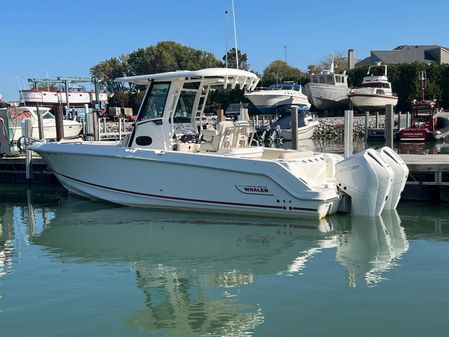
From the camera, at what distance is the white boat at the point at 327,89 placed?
40.2 metres

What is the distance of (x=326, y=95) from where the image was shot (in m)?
40.5

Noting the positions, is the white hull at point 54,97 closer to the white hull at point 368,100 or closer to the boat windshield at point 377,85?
the white hull at point 368,100

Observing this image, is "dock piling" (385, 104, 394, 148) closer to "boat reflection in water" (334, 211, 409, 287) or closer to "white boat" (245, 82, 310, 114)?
"boat reflection in water" (334, 211, 409, 287)

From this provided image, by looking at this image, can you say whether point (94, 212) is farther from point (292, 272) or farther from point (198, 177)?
point (292, 272)

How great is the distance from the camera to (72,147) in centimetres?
1219

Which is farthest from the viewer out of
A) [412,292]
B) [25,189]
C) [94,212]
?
[25,189]

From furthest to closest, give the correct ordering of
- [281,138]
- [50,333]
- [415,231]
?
[281,138], [415,231], [50,333]

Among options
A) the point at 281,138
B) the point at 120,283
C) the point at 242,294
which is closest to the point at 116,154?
the point at 120,283

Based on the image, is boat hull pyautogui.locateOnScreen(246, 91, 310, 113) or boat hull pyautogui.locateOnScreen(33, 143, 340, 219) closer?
boat hull pyautogui.locateOnScreen(33, 143, 340, 219)

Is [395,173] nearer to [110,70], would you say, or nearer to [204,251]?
[204,251]

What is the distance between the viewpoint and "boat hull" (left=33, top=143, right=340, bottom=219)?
10070 mm

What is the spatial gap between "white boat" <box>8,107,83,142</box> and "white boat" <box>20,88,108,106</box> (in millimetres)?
21575

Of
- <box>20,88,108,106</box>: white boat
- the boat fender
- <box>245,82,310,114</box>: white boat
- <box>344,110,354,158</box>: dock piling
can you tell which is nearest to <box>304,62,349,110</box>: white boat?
<box>245,82,310,114</box>: white boat

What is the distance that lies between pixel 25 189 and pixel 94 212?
5.52 metres
